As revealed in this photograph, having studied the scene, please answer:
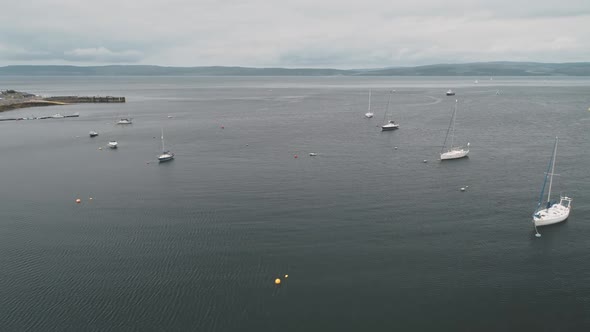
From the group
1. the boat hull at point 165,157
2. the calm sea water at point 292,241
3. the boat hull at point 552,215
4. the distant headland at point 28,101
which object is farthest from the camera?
the distant headland at point 28,101

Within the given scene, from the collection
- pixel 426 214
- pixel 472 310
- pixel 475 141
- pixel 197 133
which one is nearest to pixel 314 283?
pixel 472 310

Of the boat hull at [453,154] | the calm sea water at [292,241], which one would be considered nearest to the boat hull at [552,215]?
the calm sea water at [292,241]

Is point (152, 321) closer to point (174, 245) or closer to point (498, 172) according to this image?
point (174, 245)

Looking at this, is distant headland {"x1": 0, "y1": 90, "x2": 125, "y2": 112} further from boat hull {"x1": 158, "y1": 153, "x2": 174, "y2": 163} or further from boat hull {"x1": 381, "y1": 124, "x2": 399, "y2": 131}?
boat hull {"x1": 381, "y1": 124, "x2": 399, "y2": 131}

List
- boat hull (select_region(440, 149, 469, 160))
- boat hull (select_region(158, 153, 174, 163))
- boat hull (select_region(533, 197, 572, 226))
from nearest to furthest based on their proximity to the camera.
A: 1. boat hull (select_region(533, 197, 572, 226))
2. boat hull (select_region(440, 149, 469, 160))
3. boat hull (select_region(158, 153, 174, 163))

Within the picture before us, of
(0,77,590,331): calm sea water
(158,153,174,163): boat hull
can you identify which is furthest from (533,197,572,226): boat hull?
(158,153,174,163): boat hull

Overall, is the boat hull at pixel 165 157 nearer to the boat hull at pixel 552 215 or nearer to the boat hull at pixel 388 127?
the boat hull at pixel 388 127

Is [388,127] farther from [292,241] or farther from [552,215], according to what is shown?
[292,241]

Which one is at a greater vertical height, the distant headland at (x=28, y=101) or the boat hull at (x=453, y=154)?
the distant headland at (x=28, y=101)

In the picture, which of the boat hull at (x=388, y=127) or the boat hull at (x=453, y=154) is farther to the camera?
the boat hull at (x=388, y=127)
